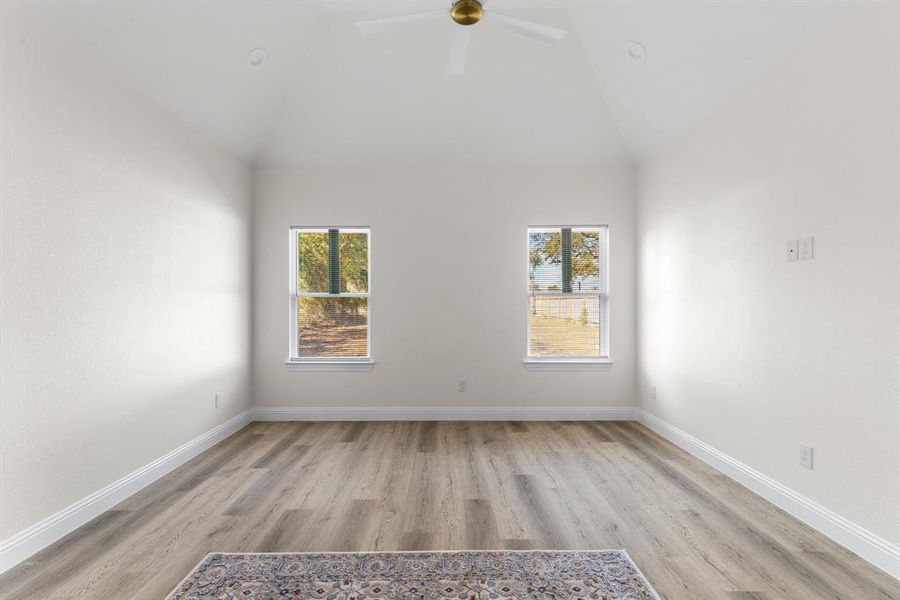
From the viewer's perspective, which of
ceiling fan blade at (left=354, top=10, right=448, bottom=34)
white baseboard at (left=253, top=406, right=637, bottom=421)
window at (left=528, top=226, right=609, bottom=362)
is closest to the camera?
ceiling fan blade at (left=354, top=10, right=448, bottom=34)

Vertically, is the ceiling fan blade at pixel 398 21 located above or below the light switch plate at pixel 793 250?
above

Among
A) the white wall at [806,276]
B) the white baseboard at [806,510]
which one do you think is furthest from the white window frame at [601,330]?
the white baseboard at [806,510]

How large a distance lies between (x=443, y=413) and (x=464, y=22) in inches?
138

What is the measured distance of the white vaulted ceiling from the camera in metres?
2.69

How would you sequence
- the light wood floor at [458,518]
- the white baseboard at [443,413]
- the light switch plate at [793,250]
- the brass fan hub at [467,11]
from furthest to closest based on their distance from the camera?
the white baseboard at [443,413], the light switch plate at [793,250], the brass fan hub at [467,11], the light wood floor at [458,518]

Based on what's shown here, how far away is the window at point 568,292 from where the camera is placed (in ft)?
15.7

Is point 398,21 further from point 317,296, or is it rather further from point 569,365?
point 569,365

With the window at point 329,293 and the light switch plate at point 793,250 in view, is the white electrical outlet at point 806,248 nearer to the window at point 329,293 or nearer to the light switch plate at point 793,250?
the light switch plate at point 793,250

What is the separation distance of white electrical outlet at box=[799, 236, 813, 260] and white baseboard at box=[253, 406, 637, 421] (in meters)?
2.55

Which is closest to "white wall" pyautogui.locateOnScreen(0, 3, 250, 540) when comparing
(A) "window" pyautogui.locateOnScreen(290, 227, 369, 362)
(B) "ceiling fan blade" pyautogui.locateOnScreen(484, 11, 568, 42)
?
(A) "window" pyautogui.locateOnScreen(290, 227, 369, 362)

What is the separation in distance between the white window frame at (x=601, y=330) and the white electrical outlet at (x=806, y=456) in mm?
2186

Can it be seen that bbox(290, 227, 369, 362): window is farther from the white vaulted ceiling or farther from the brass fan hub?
the brass fan hub

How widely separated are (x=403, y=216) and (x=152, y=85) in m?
2.33

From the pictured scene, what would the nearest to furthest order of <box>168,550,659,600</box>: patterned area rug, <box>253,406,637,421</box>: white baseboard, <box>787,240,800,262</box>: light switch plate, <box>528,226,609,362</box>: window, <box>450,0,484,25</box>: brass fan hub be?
<box>168,550,659,600</box>: patterned area rug < <box>450,0,484,25</box>: brass fan hub < <box>787,240,800,262</box>: light switch plate < <box>253,406,637,421</box>: white baseboard < <box>528,226,609,362</box>: window
